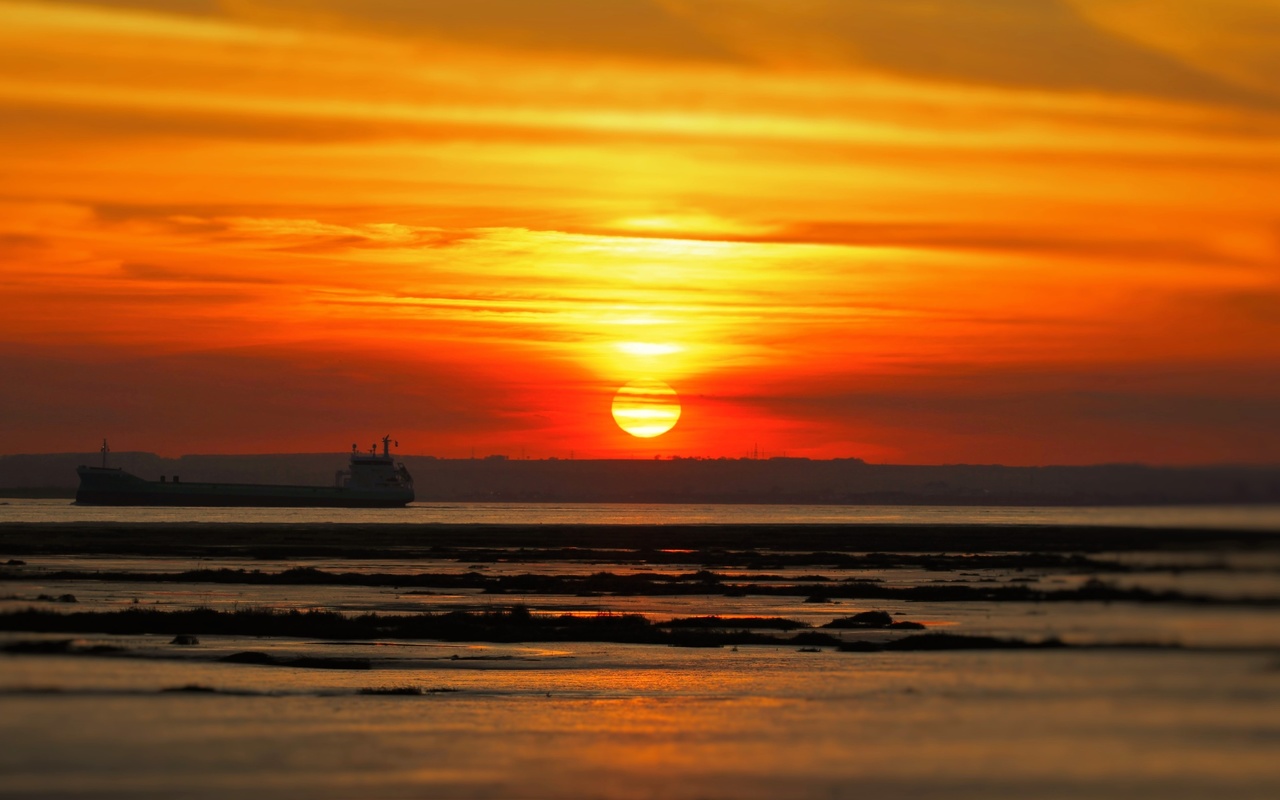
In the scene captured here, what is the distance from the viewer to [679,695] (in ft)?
98.8

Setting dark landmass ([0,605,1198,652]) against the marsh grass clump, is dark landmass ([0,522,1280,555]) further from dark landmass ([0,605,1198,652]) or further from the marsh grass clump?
the marsh grass clump

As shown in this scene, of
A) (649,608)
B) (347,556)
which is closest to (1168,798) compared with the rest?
(649,608)

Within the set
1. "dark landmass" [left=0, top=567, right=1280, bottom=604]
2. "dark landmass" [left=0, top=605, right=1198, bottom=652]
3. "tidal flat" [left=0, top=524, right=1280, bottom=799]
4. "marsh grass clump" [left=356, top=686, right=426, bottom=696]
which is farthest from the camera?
"dark landmass" [left=0, top=567, right=1280, bottom=604]

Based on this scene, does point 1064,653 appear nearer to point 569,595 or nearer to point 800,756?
point 800,756

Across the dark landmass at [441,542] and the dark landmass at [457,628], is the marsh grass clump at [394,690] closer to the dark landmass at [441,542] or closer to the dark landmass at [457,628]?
the dark landmass at [457,628]

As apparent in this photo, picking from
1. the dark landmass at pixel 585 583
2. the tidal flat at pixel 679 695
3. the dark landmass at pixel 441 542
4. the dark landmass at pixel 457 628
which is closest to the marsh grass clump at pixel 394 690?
the tidal flat at pixel 679 695

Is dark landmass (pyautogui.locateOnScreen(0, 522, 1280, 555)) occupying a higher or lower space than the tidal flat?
higher

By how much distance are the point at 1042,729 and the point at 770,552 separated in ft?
284

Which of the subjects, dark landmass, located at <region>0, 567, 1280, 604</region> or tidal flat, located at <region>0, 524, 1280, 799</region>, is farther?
dark landmass, located at <region>0, 567, 1280, 604</region>

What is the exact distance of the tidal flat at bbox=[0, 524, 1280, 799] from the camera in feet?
68.9

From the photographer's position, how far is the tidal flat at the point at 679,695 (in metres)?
21.0

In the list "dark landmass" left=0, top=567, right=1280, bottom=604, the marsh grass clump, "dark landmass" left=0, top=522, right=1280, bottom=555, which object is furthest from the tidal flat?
"dark landmass" left=0, top=522, right=1280, bottom=555

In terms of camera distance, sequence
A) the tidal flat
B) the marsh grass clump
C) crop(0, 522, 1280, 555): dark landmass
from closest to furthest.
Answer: the tidal flat → the marsh grass clump → crop(0, 522, 1280, 555): dark landmass

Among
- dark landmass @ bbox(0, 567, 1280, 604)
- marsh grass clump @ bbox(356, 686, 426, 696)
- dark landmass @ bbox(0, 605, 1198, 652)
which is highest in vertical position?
dark landmass @ bbox(0, 567, 1280, 604)
